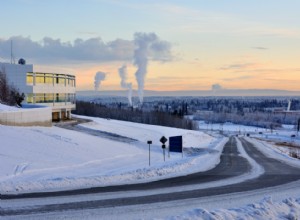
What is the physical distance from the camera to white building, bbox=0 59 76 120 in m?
63.5

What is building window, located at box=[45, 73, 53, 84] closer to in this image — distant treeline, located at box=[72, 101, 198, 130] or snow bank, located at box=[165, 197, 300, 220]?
distant treeline, located at box=[72, 101, 198, 130]

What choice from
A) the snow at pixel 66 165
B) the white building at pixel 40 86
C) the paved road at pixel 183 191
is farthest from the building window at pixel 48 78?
the paved road at pixel 183 191

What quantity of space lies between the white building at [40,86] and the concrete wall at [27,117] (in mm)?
21974

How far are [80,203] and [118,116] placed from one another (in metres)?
117

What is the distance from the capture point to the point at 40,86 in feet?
214

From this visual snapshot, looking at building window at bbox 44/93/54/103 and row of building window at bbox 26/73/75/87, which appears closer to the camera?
row of building window at bbox 26/73/75/87

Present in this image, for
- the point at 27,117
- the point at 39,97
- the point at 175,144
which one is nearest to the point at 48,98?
the point at 39,97

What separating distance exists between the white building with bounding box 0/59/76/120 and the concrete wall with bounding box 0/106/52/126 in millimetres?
21974

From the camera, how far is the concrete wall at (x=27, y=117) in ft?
105

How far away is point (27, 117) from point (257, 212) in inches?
1029

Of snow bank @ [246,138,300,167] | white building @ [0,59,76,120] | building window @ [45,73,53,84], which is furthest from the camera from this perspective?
building window @ [45,73,53,84]

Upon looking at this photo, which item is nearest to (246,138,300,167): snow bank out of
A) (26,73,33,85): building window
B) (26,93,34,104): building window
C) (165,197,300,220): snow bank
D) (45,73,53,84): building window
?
(165,197,300,220): snow bank

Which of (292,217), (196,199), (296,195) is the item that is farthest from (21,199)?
(296,195)

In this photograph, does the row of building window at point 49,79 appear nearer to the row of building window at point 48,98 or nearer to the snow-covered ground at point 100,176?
the row of building window at point 48,98
